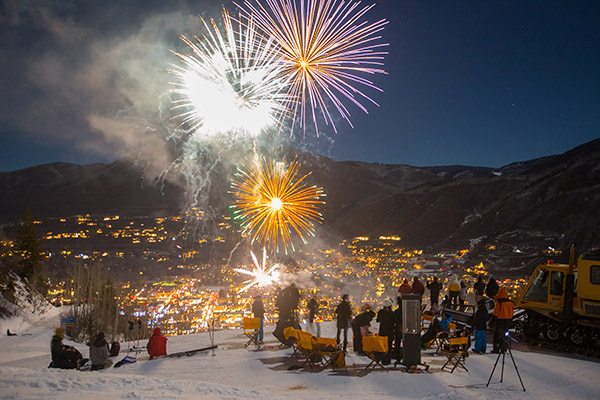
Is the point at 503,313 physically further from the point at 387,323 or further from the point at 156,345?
the point at 156,345

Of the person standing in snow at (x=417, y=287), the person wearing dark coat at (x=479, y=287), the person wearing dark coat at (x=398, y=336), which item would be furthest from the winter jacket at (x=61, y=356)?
the person wearing dark coat at (x=479, y=287)

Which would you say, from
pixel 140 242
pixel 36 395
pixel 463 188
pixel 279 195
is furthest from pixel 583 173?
pixel 140 242

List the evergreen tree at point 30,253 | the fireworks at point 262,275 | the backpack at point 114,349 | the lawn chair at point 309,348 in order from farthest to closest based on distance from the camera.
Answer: the evergreen tree at point 30,253, the fireworks at point 262,275, the backpack at point 114,349, the lawn chair at point 309,348

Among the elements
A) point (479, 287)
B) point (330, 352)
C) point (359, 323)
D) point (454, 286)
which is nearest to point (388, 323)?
point (359, 323)

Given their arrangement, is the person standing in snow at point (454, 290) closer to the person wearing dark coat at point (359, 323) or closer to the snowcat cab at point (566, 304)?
the snowcat cab at point (566, 304)

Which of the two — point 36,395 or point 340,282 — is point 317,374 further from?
point 340,282

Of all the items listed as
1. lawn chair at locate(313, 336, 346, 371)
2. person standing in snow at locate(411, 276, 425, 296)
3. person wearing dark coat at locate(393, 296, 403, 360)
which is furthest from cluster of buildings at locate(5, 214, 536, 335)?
lawn chair at locate(313, 336, 346, 371)

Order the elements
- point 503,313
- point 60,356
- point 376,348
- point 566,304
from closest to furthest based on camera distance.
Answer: point 376,348 < point 60,356 < point 503,313 < point 566,304
